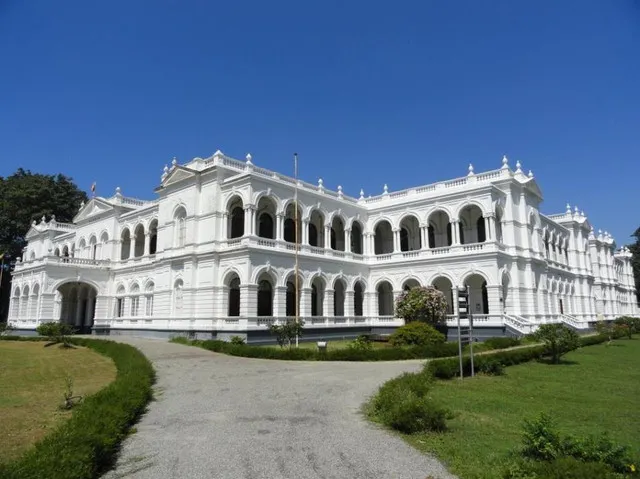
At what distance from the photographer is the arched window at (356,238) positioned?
40422 mm

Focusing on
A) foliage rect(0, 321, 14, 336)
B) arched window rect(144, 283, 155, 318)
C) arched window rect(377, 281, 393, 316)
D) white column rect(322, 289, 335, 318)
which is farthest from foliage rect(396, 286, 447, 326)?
foliage rect(0, 321, 14, 336)

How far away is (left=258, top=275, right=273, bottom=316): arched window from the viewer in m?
32.3

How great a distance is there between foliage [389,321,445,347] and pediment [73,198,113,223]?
99.1 feet

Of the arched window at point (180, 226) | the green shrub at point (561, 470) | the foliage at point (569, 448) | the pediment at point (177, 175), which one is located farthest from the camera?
the arched window at point (180, 226)

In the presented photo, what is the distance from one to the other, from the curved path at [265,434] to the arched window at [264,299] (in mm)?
16909

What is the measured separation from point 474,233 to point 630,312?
159 feet

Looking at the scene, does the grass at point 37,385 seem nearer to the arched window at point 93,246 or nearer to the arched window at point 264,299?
the arched window at point 264,299

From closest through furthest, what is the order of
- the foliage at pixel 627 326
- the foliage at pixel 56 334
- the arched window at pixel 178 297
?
1. the foliage at pixel 56 334
2. the arched window at pixel 178 297
3. the foliage at pixel 627 326

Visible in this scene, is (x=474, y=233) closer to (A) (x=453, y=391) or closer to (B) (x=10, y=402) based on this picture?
(A) (x=453, y=391)

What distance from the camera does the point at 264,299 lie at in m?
32.7

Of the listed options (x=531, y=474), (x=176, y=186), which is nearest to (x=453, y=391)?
(x=531, y=474)

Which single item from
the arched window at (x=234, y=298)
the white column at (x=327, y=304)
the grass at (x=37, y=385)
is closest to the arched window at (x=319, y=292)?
the white column at (x=327, y=304)

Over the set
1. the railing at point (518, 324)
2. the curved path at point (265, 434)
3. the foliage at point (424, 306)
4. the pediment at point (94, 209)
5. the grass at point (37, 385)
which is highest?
the pediment at point (94, 209)

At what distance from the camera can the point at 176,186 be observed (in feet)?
113
